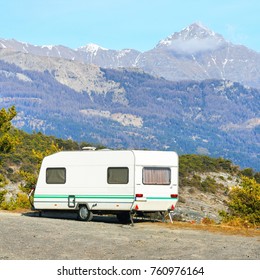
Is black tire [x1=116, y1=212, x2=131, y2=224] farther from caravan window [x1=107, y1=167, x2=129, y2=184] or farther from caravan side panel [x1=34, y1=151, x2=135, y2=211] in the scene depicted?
caravan window [x1=107, y1=167, x2=129, y2=184]

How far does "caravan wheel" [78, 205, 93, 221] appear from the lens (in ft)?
84.6

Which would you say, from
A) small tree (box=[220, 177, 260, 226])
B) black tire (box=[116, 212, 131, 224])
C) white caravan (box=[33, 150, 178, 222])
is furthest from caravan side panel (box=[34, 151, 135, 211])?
small tree (box=[220, 177, 260, 226])

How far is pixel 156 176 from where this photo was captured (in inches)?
982

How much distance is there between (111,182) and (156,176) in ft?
6.03

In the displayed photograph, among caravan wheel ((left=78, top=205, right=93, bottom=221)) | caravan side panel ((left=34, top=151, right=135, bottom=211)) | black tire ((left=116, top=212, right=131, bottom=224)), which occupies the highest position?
caravan side panel ((left=34, top=151, right=135, bottom=211))

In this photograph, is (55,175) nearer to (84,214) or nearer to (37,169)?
(84,214)

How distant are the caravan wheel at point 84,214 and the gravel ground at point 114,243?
2.03 meters

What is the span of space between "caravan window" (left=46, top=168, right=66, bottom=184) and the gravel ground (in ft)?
10.1

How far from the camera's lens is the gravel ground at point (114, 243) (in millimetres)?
15648

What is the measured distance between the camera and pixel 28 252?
16078 millimetres

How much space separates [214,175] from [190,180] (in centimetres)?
1157

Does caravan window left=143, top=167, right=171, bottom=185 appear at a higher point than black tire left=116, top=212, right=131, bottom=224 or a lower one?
higher

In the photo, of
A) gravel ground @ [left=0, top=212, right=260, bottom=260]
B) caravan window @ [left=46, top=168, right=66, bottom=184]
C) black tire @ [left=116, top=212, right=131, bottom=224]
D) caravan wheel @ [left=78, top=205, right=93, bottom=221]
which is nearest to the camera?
gravel ground @ [left=0, top=212, right=260, bottom=260]
